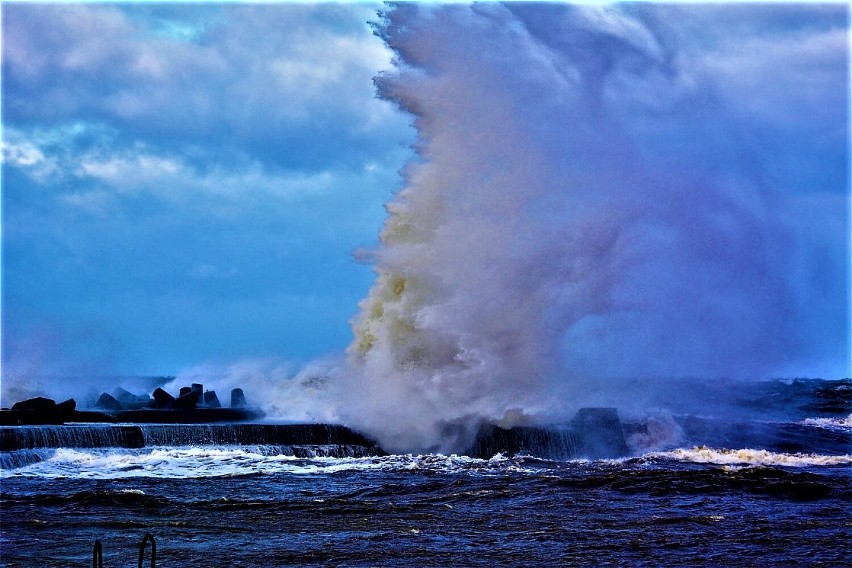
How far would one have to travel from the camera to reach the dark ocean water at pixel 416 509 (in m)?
10.7

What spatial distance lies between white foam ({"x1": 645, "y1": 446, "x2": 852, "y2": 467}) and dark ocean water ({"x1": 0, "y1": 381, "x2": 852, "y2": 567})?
4.8 inches

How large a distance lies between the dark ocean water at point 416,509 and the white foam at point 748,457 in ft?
0.40

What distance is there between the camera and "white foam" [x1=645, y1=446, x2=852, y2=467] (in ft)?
66.1

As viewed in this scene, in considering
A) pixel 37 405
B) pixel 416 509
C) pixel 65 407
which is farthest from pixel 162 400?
pixel 416 509

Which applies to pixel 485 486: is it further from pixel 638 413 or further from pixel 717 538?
pixel 638 413

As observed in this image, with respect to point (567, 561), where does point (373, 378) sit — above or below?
above

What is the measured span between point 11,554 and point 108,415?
469 inches

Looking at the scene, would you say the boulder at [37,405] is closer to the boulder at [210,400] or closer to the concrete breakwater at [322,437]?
the concrete breakwater at [322,437]

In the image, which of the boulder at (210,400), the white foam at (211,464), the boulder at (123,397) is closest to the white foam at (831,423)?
the white foam at (211,464)

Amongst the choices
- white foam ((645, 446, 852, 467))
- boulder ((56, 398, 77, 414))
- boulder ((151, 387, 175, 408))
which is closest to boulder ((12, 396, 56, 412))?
boulder ((56, 398, 77, 414))

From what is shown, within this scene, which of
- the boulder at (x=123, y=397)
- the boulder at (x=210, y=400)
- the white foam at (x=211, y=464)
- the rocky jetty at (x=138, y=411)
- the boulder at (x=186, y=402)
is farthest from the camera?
the boulder at (x=123, y=397)

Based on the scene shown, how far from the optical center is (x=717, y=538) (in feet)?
38.7

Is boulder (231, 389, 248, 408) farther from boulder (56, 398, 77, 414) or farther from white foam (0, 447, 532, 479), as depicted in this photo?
white foam (0, 447, 532, 479)

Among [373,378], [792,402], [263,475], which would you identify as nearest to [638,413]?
[373,378]
